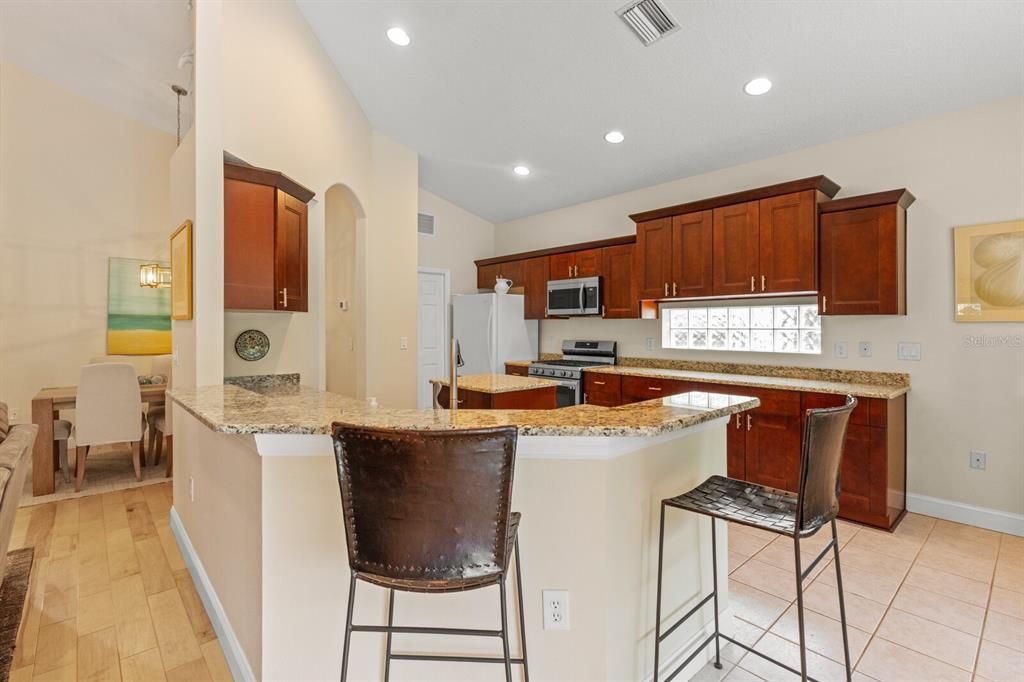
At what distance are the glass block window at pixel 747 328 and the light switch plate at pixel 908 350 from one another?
1.62ft

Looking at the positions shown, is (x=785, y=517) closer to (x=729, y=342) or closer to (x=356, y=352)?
(x=729, y=342)

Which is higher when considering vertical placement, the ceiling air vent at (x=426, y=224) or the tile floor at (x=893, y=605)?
the ceiling air vent at (x=426, y=224)

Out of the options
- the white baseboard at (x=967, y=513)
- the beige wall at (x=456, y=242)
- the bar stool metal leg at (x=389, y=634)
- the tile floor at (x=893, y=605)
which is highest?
the beige wall at (x=456, y=242)

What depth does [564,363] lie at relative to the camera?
5.27 meters

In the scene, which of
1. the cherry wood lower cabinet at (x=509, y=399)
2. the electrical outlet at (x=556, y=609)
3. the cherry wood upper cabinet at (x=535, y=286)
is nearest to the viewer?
the electrical outlet at (x=556, y=609)

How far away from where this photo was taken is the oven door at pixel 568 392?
4.77 m

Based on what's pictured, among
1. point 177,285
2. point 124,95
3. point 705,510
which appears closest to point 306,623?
point 705,510

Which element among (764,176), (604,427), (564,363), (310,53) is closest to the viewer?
(604,427)

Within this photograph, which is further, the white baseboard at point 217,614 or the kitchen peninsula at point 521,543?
the white baseboard at point 217,614

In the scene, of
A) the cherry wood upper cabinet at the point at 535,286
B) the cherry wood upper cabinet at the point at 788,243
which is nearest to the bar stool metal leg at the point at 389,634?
the cherry wood upper cabinet at the point at 788,243

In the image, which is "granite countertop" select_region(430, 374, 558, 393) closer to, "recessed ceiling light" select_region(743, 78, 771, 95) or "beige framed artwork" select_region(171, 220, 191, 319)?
"beige framed artwork" select_region(171, 220, 191, 319)

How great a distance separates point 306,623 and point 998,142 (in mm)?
4504

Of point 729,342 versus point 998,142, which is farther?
point 729,342

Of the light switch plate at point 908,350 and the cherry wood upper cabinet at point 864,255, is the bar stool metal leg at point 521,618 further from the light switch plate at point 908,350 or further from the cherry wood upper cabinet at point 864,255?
the light switch plate at point 908,350
